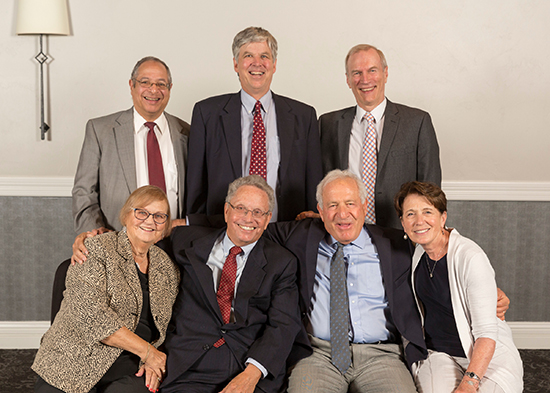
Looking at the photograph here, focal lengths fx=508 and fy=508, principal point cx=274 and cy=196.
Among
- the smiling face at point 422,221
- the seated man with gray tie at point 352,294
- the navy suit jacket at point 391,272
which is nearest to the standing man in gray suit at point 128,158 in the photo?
the navy suit jacket at point 391,272

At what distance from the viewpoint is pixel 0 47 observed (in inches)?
150

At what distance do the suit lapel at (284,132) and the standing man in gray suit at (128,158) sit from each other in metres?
0.63

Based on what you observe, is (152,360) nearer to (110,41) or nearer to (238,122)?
(238,122)

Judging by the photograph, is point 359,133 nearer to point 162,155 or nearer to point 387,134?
point 387,134

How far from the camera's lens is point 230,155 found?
9.21 ft

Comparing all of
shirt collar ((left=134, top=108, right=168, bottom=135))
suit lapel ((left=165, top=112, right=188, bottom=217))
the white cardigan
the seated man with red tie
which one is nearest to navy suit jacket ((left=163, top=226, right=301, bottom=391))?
the seated man with red tie

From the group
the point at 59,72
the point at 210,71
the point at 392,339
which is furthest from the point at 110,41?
the point at 392,339

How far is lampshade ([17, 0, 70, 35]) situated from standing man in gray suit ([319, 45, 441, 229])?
2158 mm

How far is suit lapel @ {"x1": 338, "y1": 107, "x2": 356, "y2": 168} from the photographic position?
3006 millimetres

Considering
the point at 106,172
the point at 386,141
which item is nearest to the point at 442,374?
the point at 386,141

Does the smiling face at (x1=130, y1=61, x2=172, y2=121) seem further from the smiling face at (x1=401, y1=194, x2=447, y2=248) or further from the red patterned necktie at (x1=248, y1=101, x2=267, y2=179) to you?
the smiling face at (x1=401, y1=194, x2=447, y2=248)

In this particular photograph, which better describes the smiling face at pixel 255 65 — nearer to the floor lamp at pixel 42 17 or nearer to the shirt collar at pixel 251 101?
the shirt collar at pixel 251 101

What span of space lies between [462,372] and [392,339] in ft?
1.19

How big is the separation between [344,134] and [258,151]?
0.56m
